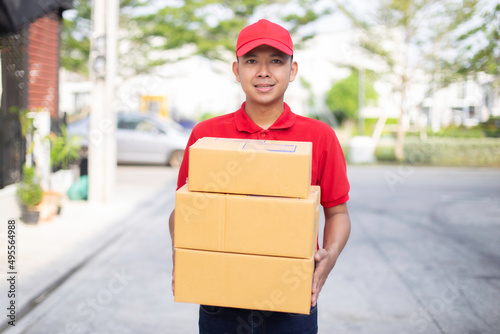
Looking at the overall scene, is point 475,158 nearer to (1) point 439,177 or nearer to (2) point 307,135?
(1) point 439,177

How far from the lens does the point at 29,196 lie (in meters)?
7.54

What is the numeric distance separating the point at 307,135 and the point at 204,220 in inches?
22.3

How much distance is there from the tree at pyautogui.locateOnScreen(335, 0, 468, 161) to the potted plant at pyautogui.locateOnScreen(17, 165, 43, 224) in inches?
508

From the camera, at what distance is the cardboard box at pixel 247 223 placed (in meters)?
1.75

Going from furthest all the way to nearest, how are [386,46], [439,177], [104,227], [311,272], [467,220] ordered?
1. [386,46]
2. [439,177]
3. [467,220]
4. [104,227]
5. [311,272]

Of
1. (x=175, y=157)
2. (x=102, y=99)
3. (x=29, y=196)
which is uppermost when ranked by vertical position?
(x=102, y=99)

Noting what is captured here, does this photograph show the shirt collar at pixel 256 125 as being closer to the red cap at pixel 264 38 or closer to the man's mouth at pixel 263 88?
the man's mouth at pixel 263 88

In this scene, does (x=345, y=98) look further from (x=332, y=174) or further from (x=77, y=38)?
(x=332, y=174)

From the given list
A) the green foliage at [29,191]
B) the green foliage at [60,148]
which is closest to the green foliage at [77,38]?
the green foliage at [60,148]

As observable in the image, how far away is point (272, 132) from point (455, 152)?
57.3 feet

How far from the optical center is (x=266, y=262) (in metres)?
1.79

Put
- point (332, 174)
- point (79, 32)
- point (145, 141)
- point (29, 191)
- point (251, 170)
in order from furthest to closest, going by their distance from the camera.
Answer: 1. point (79, 32)
2. point (145, 141)
3. point (29, 191)
4. point (332, 174)
5. point (251, 170)

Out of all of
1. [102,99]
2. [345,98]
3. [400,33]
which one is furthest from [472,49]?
[345,98]

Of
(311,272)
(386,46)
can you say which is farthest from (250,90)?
(386,46)
